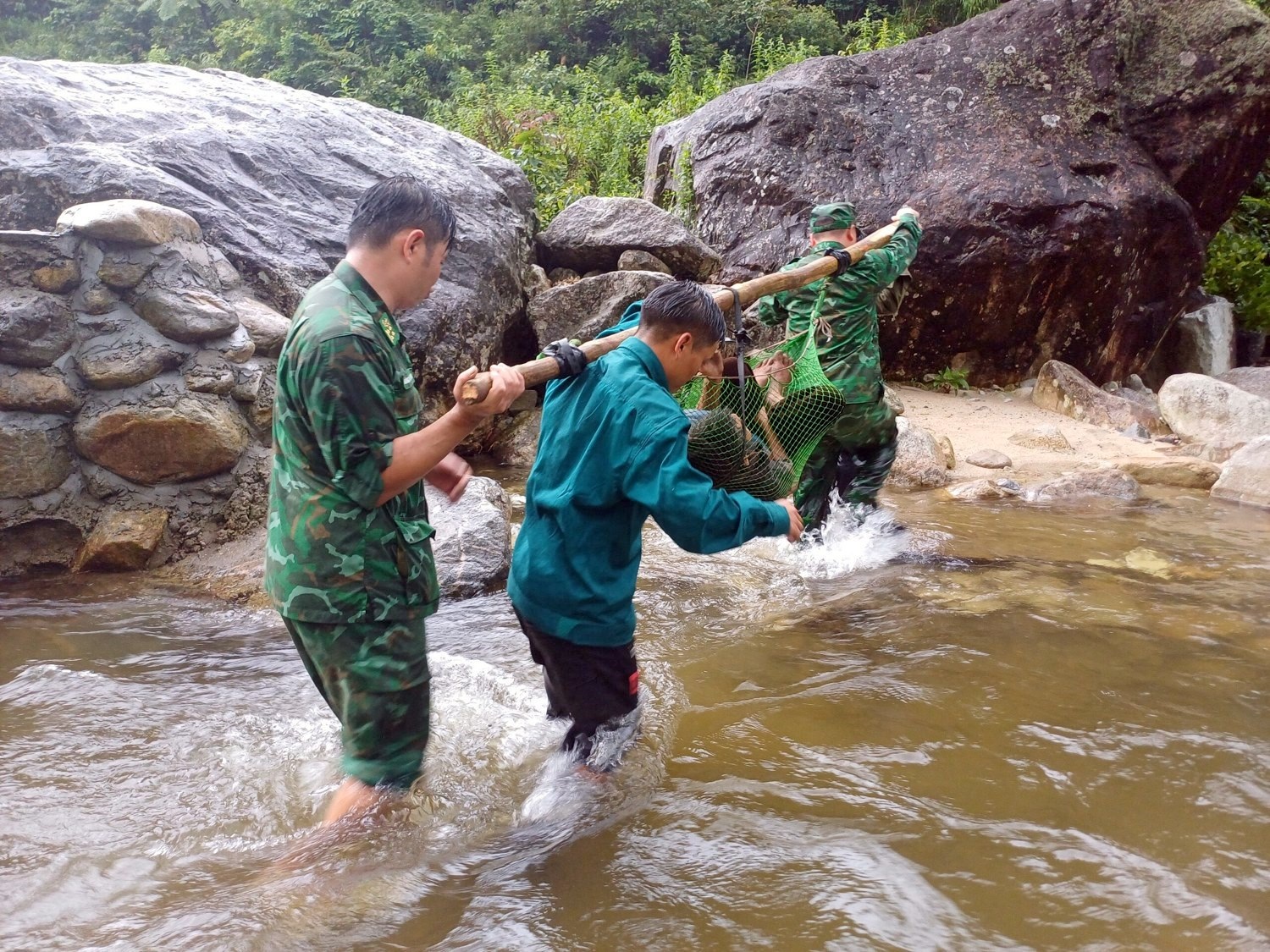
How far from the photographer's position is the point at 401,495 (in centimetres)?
240

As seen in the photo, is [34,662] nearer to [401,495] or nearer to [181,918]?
[181,918]

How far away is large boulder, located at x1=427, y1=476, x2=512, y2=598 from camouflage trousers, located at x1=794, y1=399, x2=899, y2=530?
1.63 meters

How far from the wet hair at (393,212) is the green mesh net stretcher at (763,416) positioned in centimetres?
94

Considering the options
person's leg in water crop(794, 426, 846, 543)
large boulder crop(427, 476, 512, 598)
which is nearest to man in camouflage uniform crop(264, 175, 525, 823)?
large boulder crop(427, 476, 512, 598)

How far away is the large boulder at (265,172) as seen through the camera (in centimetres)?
538

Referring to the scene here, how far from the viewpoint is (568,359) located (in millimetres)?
2602

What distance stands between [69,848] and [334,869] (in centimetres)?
78

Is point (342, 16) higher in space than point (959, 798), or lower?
higher

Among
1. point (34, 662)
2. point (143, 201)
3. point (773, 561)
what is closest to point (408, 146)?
point (143, 201)

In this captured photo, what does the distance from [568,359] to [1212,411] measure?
7408 mm

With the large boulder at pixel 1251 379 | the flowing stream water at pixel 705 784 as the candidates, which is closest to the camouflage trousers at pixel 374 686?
the flowing stream water at pixel 705 784

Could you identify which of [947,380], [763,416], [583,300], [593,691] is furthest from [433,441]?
[947,380]

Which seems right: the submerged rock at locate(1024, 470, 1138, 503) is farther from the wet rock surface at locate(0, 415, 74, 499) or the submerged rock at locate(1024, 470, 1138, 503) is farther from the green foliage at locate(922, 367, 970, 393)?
the wet rock surface at locate(0, 415, 74, 499)

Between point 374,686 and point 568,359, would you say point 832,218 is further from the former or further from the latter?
point 374,686
